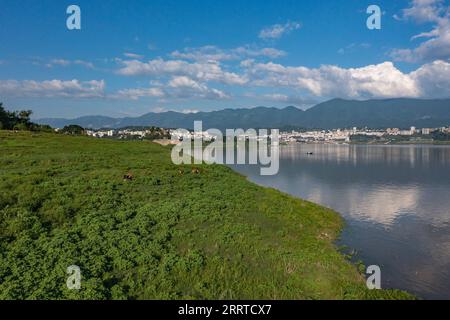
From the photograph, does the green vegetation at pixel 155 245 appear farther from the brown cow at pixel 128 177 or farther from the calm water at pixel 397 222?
the calm water at pixel 397 222

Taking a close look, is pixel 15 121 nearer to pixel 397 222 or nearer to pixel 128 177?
pixel 128 177

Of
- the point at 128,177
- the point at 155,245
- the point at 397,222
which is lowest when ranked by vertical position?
the point at 397,222

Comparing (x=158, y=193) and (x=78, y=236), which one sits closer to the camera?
(x=78, y=236)

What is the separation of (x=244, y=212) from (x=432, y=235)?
16055 millimetres

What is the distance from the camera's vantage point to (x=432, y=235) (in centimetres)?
2914

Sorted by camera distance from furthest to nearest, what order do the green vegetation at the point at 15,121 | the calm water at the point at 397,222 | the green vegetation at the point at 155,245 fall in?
the green vegetation at the point at 15,121 < the calm water at the point at 397,222 < the green vegetation at the point at 155,245

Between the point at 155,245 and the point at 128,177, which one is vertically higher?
the point at 128,177


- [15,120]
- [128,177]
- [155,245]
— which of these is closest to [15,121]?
[15,120]

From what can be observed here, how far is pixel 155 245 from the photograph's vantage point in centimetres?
1795

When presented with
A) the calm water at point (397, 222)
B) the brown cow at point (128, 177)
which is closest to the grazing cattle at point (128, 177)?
the brown cow at point (128, 177)

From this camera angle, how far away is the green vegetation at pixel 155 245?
14.4 metres
